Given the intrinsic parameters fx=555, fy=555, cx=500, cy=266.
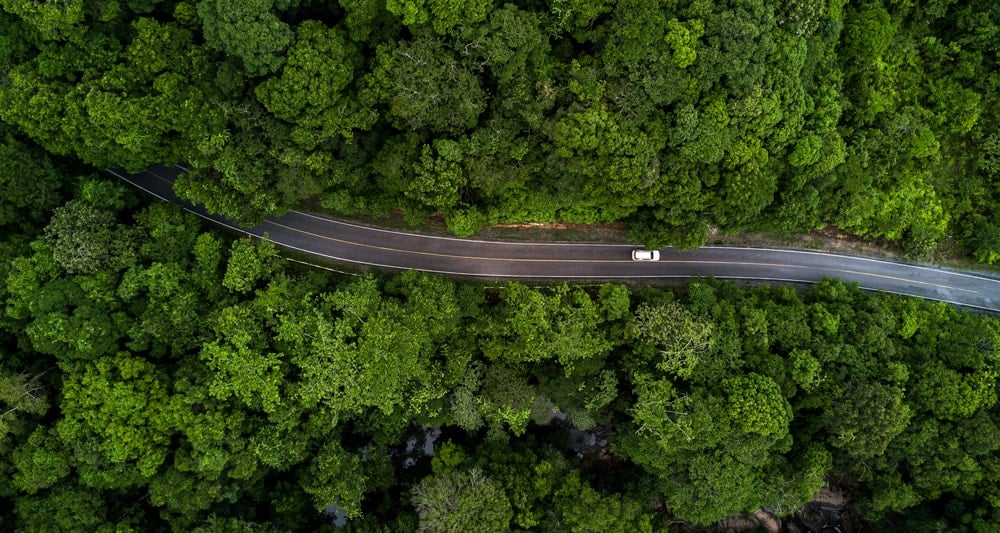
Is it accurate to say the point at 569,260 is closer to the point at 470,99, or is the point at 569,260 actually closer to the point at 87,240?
the point at 470,99

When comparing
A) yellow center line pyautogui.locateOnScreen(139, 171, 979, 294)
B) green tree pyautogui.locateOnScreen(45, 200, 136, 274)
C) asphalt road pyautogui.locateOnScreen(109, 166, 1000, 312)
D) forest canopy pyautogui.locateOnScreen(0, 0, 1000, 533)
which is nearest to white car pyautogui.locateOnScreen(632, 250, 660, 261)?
asphalt road pyautogui.locateOnScreen(109, 166, 1000, 312)

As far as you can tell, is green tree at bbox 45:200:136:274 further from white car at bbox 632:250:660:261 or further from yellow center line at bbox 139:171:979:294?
white car at bbox 632:250:660:261

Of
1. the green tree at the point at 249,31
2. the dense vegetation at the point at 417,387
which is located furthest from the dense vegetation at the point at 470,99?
the dense vegetation at the point at 417,387

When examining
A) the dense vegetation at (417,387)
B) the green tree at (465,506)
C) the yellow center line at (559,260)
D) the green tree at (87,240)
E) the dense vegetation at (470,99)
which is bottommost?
the green tree at (465,506)

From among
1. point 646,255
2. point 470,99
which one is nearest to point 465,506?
point 646,255

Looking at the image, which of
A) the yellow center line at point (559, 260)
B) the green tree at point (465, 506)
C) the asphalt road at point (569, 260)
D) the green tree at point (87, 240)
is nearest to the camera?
the green tree at point (87, 240)

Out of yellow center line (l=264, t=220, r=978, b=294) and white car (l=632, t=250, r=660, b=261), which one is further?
white car (l=632, t=250, r=660, b=261)

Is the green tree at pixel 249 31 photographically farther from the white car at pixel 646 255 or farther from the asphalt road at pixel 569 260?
the white car at pixel 646 255
